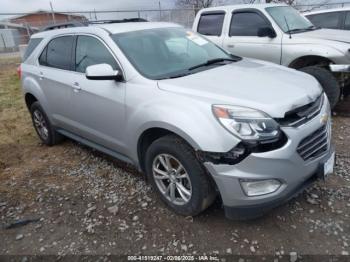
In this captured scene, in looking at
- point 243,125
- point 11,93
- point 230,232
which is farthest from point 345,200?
point 11,93

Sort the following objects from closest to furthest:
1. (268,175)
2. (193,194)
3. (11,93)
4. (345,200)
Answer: (268,175) < (193,194) < (345,200) < (11,93)

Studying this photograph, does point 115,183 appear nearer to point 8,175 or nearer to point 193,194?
point 193,194

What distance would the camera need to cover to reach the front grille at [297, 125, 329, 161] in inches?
95.9

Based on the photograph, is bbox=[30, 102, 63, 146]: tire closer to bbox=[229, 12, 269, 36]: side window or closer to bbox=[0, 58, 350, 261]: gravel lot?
bbox=[0, 58, 350, 261]: gravel lot

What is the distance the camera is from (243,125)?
7.73ft

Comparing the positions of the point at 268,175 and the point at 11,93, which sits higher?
the point at 268,175

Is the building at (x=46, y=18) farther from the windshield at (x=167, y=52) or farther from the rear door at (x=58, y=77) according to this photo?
the windshield at (x=167, y=52)

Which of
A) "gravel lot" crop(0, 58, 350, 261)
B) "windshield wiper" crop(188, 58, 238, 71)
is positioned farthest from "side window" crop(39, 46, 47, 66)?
"windshield wiper" crop(188, 58, 238, 71)

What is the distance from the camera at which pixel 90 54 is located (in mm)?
3633

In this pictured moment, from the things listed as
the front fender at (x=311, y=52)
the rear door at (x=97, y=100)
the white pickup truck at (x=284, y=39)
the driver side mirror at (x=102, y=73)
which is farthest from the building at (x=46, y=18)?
the driver side mirror at (x=102, y=73)

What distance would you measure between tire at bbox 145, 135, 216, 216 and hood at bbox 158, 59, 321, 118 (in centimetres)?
46

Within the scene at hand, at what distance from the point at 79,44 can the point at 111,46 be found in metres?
0.75

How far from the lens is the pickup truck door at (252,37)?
5707 millimetres

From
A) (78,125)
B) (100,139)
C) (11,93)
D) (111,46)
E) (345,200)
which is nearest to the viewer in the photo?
(345,200)
